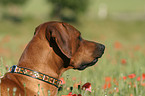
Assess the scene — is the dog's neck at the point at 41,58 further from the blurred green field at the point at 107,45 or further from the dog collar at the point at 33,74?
the blurred green field at the point at 107,45

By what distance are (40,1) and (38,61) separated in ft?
162

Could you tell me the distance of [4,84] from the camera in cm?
269

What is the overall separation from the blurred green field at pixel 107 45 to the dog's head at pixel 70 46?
0.88 ft

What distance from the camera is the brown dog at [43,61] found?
8.95 feet

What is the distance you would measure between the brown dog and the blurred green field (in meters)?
0.38

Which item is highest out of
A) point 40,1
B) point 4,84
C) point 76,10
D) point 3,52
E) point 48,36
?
point 40,1

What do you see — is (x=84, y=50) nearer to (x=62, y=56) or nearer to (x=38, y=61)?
(x=62, y=56)

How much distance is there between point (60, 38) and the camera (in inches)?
109

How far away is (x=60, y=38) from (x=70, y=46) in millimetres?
182

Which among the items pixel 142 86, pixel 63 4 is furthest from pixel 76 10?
pixel 142 86

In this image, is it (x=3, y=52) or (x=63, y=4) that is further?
(x=63, y=4)

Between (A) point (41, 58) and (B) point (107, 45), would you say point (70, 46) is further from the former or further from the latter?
(B) point (107, 45)

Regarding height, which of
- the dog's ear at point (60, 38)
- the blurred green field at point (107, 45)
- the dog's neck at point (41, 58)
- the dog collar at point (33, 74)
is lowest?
the dog collar at point (33, 74)

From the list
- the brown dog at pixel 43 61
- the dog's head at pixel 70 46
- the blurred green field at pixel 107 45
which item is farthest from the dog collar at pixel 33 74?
the blurred green field at pixel 107 45
